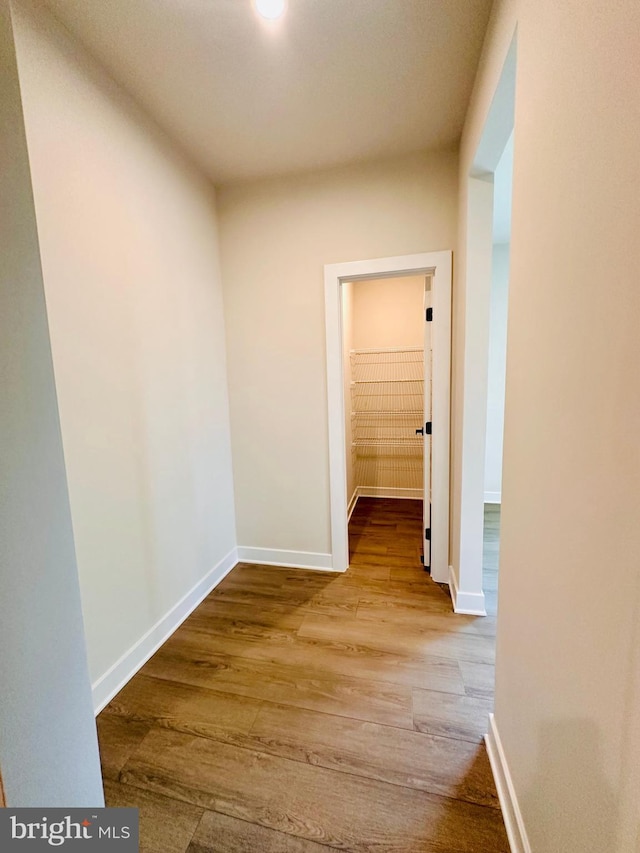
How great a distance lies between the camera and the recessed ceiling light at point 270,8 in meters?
1.27

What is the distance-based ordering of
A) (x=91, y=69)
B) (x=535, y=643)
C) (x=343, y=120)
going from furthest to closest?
(x=343, y=120), (x=91, y=69), (x=535, y=643)

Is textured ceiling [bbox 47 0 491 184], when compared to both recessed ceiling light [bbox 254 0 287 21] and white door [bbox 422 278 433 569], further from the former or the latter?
white door [bbox 422 278 433 569]

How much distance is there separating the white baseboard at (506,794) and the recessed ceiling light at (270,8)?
275 cm

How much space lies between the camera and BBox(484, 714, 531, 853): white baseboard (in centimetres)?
98

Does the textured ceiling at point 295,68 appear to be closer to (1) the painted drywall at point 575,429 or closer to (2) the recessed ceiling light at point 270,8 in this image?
(2) the recessed ceiling light at point 270,8

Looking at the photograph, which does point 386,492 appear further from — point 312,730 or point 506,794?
point 506,794

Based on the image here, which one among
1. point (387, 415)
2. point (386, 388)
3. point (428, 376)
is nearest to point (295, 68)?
point (428, 376)

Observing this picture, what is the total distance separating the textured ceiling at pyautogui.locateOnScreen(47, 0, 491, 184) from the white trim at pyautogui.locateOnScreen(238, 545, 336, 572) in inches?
107

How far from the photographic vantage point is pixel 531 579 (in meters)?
0.92

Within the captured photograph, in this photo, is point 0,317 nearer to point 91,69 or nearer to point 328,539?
point 91,69

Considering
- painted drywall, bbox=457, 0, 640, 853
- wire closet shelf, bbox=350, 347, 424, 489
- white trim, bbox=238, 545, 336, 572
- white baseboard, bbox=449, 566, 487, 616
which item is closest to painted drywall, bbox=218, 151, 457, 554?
white trim, bbox=238, 545, 336, 572

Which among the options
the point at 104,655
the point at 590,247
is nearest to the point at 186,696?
the point at 104,655

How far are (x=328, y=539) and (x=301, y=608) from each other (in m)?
0.56

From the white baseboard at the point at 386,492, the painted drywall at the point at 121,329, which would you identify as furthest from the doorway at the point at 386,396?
the painted drywall at the point at 121,329
